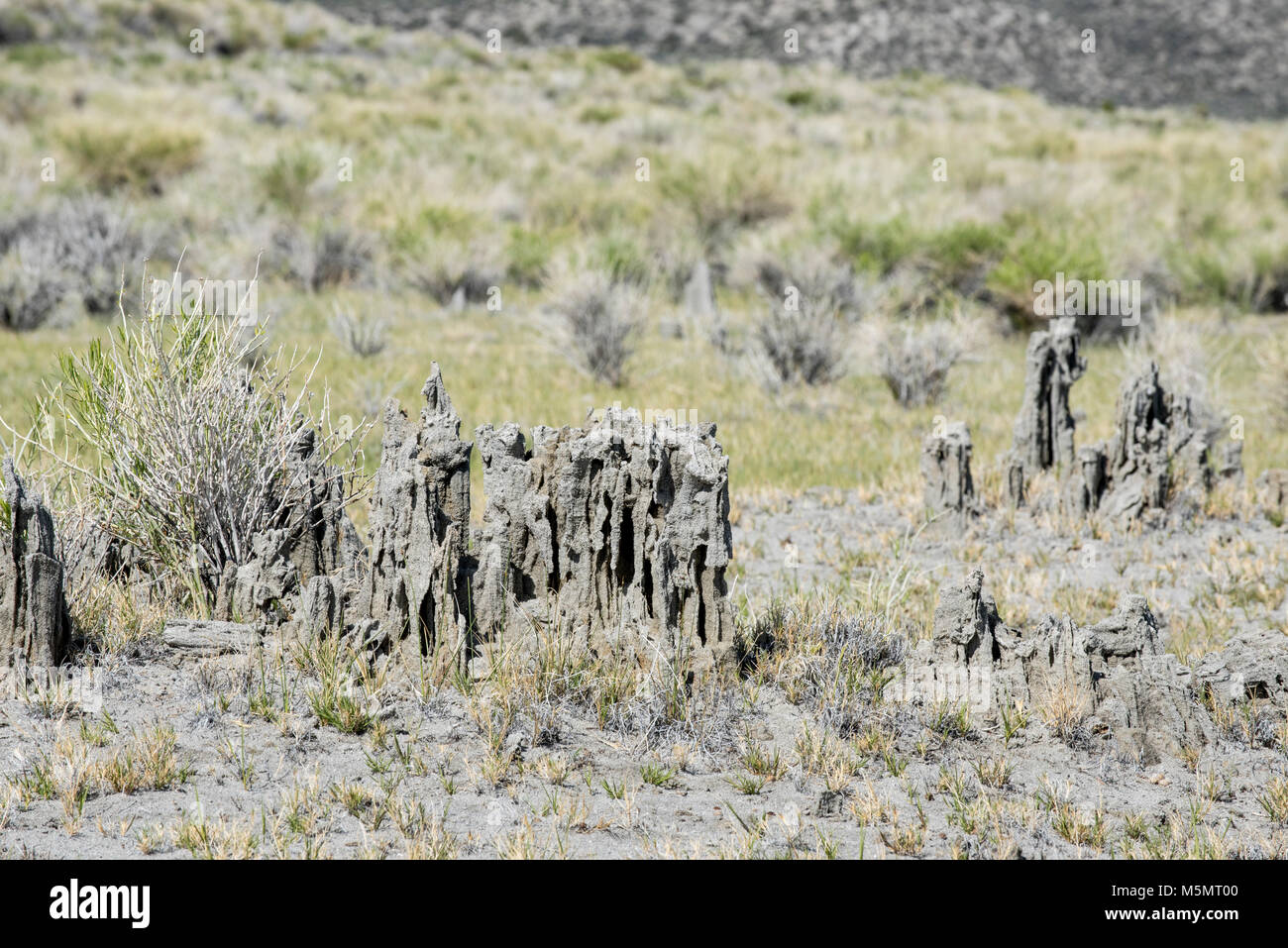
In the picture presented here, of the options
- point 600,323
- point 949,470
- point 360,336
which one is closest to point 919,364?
point 600,323

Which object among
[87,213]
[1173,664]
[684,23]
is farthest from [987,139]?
[684,23]

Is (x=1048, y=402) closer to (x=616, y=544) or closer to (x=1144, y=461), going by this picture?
(x=1144, y=461)

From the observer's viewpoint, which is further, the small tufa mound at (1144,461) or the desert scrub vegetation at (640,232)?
the desert scrub vegetation at (640,232)

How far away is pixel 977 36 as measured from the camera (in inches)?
2267

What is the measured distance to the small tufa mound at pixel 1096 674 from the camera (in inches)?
150

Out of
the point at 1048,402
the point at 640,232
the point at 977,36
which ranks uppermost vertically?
the point at 977,36

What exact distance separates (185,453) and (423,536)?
1.29m

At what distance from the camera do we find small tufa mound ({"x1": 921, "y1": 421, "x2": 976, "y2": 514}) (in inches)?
256

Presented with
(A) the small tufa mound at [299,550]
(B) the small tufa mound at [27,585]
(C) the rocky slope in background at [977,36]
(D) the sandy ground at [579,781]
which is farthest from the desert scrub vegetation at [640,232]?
(C) the rocky slope in background at [977,36]

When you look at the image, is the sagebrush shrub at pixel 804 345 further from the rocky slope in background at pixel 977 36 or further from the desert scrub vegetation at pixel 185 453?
the rocky slope in background at pixel 977 36

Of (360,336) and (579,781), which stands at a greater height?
(360,336)

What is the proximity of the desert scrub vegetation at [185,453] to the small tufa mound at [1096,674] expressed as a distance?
2492mm
